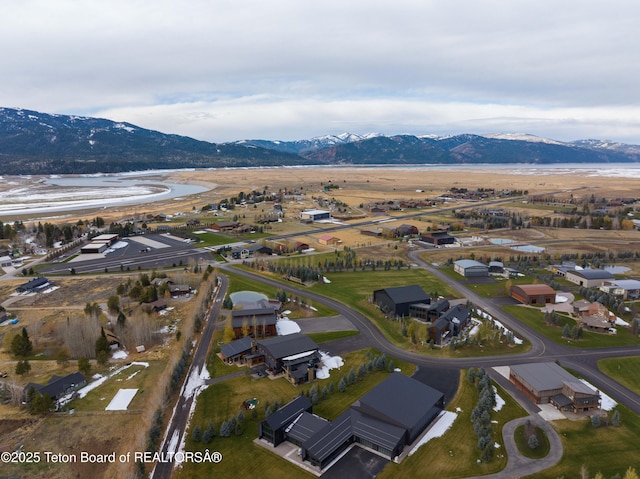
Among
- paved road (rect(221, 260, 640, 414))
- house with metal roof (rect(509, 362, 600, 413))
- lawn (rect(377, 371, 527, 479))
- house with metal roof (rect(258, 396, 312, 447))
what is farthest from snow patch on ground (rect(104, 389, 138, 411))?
house with metal roof (rect(509, 362, 600, 413))

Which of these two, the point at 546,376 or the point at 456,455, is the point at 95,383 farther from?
the point at 546,376

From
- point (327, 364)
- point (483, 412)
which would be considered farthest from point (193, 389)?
point (483, 412)

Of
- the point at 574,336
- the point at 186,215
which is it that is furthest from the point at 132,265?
the point at 574,336

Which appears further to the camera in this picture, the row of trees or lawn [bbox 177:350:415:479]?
the row of trees

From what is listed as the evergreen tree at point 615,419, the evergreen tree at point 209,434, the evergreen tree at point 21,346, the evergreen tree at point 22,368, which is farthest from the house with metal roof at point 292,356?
the evergreen tree at point 615,419

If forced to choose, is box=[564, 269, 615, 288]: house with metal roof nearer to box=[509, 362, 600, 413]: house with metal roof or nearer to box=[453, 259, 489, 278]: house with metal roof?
box=[453, 259, 489, 278]: house with metal roof
